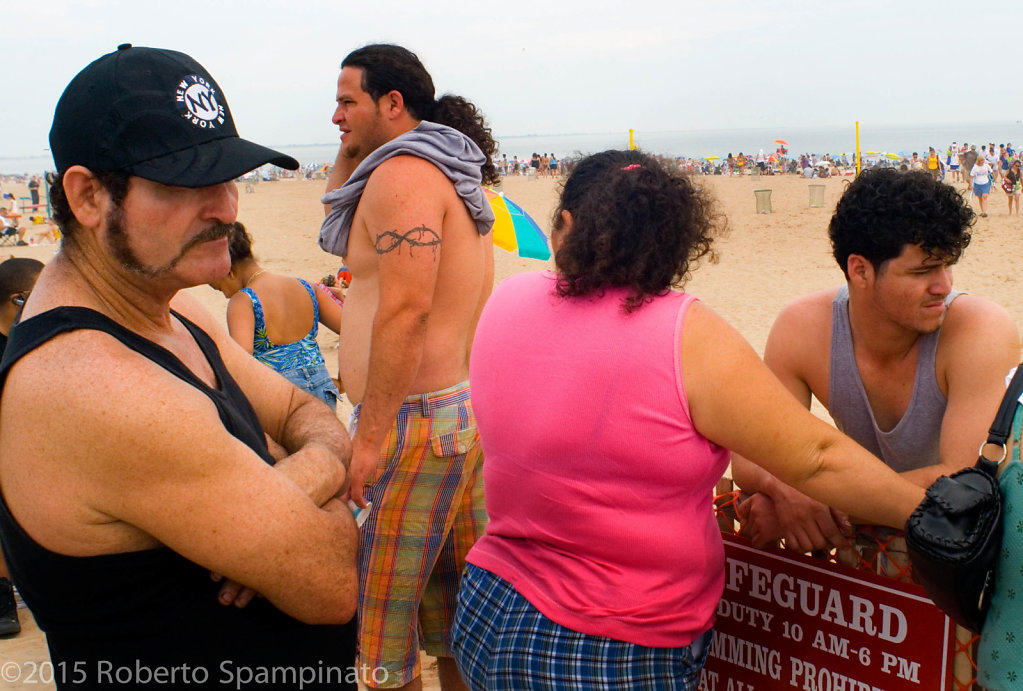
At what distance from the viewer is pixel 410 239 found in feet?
9.04

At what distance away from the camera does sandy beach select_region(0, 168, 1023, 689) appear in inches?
451

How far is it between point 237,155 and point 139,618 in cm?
85

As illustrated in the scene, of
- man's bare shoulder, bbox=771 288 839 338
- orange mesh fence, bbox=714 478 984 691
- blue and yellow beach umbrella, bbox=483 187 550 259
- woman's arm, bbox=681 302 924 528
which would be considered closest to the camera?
woman's arm, bbox=681 302 924 528

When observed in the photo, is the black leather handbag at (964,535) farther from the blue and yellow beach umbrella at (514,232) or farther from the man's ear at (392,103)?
the blue and yellow beach umbrella at (514,232)

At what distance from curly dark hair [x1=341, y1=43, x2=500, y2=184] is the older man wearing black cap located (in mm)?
1526

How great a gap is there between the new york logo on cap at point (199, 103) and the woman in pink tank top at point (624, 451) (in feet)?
2.45

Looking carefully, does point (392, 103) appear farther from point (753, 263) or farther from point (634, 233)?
point (753, 263)

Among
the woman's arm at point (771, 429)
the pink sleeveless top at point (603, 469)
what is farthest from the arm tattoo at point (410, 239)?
the woman's arm at point (771, 429)

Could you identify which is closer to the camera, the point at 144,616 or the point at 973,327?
the point at 144,616

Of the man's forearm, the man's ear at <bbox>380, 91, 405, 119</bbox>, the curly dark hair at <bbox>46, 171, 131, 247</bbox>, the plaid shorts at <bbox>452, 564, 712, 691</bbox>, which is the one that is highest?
the man's ear at <bbox>380, 91, 405, 119</bbox>

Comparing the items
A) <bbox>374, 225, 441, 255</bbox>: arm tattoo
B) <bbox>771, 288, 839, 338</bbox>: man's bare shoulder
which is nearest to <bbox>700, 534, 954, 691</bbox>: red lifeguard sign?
<bbox>771, 288, 839, 338</bbox>: man's bare shoulder

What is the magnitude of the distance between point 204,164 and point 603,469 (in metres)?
0.97

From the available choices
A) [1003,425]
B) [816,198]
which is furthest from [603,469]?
[816,198]

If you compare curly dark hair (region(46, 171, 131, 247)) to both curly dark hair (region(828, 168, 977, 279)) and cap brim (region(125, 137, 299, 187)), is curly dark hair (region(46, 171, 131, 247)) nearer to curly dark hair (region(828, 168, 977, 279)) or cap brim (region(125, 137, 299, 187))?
cap brim (region(125, 137, 299, 187))
